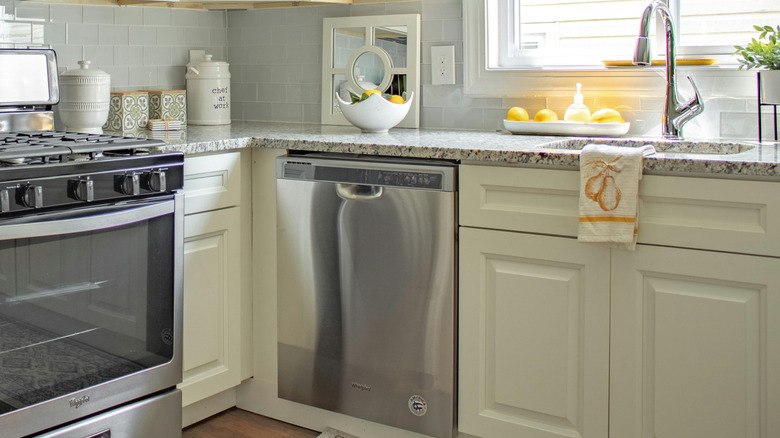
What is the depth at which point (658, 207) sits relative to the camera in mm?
1918

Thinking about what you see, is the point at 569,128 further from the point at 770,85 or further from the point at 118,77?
the point at 118,77

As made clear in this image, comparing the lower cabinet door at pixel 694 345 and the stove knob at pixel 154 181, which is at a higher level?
the stove knob at pixel 154 181

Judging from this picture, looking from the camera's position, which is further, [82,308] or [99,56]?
[99,56]

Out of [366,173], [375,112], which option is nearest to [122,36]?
[375,112]

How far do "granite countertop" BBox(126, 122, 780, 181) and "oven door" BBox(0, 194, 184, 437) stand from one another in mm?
294

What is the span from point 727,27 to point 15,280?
2071 mm

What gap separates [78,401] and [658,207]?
146cm

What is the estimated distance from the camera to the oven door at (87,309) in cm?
182

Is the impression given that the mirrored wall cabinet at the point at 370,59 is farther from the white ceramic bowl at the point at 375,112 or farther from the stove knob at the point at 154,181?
the stove knob at the point at 154,181

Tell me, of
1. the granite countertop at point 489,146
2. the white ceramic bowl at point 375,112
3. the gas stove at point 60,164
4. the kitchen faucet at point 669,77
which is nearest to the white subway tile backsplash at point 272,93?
the granite countertop at point 489,146

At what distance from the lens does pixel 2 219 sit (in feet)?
5.81

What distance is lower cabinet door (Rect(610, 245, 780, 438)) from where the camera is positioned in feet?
6.02

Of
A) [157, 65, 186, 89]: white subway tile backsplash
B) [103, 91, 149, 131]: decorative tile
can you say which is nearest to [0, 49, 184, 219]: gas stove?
[103, 91, 149, 131]: decorative tile

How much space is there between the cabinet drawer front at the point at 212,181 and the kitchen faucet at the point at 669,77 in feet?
4.04
